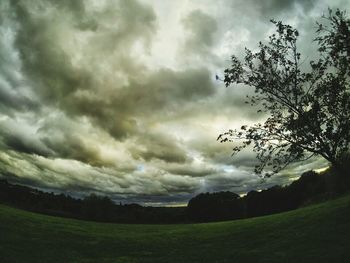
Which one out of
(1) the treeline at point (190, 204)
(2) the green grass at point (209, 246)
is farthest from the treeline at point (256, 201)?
(2) the green grass at point (209, 246)

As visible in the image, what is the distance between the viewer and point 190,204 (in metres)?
168

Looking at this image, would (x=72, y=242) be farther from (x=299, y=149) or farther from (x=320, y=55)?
(x=320, y=55)

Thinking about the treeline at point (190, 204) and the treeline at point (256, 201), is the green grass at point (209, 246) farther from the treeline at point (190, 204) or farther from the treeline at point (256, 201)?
the treeline at point (256, 201)

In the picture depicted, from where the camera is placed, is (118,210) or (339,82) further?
(118,210)

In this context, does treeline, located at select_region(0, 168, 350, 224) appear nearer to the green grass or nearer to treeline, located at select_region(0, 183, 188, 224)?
treeline, located at select_region(0, 183, 188, 224)

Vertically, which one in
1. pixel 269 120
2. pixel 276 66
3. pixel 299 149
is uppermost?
pixel 276 66

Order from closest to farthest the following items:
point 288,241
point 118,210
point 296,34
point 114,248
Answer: point 296,34, point 288,241, point 114,248, point 118,210

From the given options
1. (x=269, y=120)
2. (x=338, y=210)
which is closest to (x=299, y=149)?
(x=269, y=120)

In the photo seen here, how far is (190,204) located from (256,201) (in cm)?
4155

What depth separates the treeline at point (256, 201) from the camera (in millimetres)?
122312

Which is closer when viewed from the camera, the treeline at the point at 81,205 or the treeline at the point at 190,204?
the treeline at the point at 190,204

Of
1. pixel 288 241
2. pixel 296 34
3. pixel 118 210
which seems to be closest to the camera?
pixel 296 34

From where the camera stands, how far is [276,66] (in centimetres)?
2830

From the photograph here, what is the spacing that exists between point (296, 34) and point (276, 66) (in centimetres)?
342
